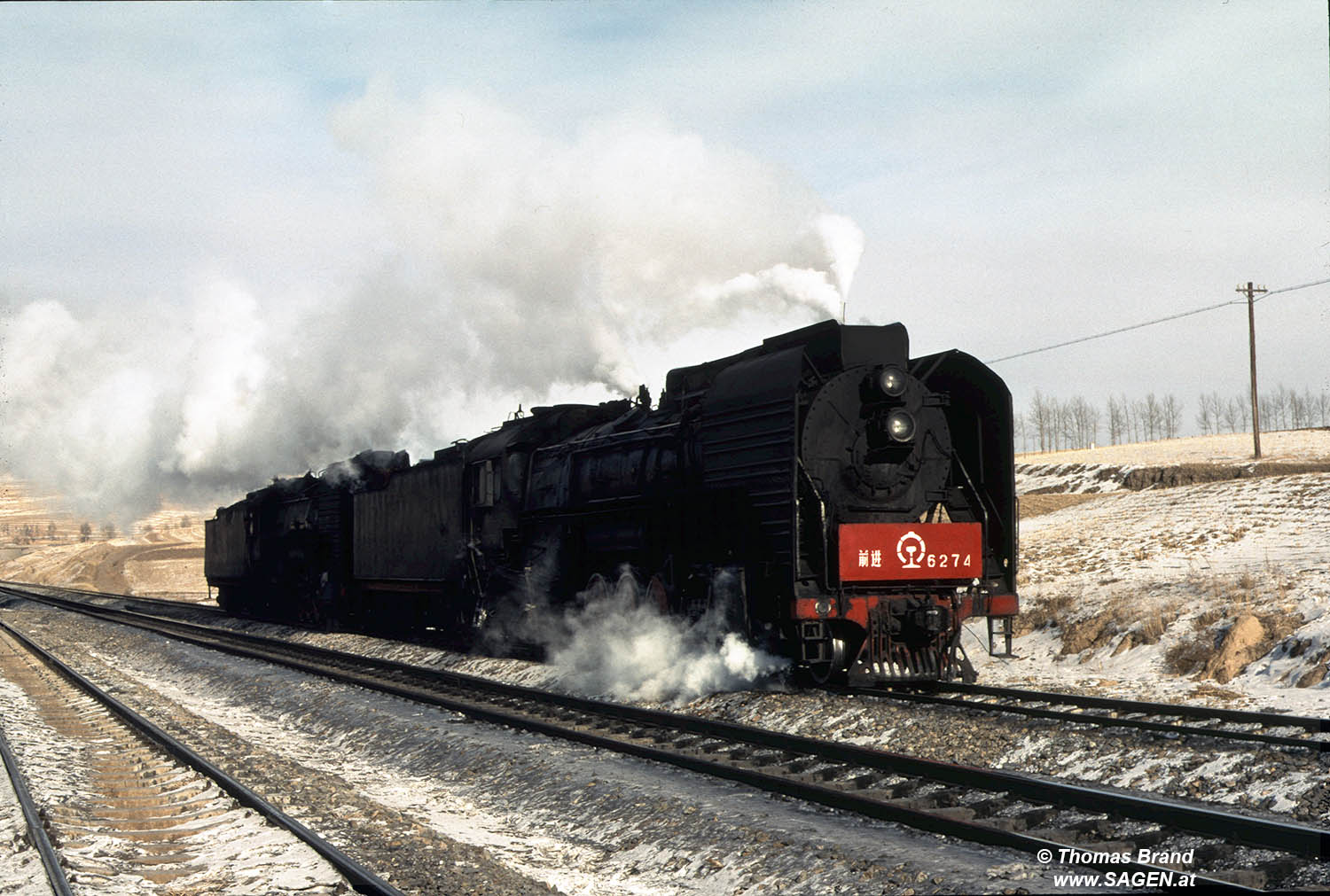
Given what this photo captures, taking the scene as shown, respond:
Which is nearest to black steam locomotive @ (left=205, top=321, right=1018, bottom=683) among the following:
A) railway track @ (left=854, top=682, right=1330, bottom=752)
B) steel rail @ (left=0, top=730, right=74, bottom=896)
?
railway track @ (left=854, top=682, right=1330, bottom=752)

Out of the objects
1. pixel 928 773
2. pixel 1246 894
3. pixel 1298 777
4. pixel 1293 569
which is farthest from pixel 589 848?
pixel 1293 569

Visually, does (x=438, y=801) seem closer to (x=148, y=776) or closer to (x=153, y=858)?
(x=153, y=858)

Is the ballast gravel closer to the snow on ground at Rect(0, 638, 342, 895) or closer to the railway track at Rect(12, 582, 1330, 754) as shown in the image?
the snow on ground at Rect(0, 638, 342, 895)

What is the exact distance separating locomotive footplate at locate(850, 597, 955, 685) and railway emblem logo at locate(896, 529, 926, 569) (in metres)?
0.38

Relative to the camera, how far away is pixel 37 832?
744 centimetres

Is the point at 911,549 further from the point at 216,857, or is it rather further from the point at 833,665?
the point at 216,857

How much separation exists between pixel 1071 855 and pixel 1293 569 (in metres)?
13.7

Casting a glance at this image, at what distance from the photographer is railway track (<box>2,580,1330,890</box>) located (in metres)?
5.53

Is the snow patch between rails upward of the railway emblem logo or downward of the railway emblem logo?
downward

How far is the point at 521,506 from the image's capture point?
17453 millimetres

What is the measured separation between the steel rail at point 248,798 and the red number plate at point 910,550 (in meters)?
5.80

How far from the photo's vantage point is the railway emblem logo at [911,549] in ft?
38.1

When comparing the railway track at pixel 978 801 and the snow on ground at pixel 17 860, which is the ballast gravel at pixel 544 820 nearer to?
the railway track at pixel 978 801

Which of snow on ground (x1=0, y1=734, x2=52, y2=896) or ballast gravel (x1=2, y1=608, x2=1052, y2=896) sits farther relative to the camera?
snow on ground (x1=0, y1=734, x2=52, y2=896)
